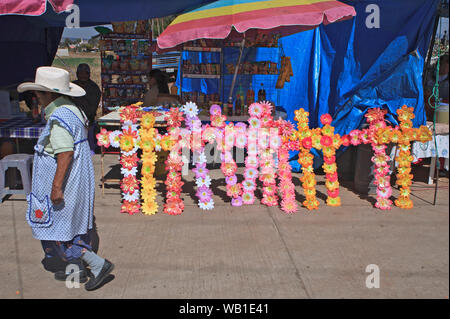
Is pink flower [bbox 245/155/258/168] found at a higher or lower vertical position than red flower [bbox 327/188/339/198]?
higher

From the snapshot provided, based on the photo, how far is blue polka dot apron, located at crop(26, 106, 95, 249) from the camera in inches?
121

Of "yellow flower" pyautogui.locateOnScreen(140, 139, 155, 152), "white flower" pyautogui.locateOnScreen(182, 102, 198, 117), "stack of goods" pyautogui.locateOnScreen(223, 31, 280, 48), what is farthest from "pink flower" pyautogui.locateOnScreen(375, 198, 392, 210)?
"stack of goods" pyautogui.locateOnScreen(223, 31, 280, 48)

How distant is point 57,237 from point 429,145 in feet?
16.3

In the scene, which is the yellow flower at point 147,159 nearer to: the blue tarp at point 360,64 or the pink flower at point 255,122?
the pink flower at point 255,122

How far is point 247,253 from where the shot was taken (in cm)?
401

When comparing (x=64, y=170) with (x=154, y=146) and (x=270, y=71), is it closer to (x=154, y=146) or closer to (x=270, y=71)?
(x=154, y=146)

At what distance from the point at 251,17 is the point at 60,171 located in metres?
3.08

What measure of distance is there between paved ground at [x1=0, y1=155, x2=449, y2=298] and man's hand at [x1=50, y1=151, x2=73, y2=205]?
84 cm

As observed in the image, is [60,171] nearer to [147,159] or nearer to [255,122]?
[147,159]

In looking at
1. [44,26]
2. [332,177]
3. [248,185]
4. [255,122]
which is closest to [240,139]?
[255,122]

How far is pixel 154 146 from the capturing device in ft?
16.1

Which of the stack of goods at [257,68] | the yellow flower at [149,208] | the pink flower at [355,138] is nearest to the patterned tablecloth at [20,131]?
the yellow flower at [149,208]

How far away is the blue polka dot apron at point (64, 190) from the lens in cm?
308

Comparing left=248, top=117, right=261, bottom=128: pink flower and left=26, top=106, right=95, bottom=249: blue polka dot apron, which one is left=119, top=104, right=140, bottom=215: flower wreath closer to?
left=248, top=117, right=261, bottom=128: pink flower
